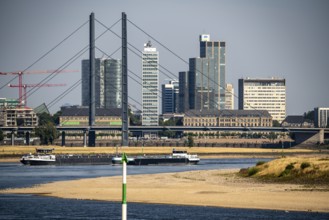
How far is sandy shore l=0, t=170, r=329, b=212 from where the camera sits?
224 feet

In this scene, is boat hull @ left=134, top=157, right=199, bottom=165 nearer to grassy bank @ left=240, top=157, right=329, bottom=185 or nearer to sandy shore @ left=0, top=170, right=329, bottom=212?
sandy shore @ left=0, top=170, right=329, bottom=212

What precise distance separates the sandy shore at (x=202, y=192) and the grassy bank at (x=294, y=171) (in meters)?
2.17

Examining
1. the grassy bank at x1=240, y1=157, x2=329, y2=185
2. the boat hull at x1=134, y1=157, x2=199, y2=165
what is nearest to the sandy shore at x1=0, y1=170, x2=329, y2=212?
the grassy bank at x1=240, y1=157, x2=329, y2=185

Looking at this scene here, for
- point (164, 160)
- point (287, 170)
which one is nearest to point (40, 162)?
point (164, 160)

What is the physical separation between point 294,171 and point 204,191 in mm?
13959

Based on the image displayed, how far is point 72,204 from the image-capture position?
69938 millimetres

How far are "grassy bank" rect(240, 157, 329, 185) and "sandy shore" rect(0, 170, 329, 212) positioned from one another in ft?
7.13

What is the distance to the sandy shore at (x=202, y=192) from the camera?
68375mm

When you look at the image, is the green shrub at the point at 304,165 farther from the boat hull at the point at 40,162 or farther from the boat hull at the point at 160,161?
the boat hull at the point at 40,162

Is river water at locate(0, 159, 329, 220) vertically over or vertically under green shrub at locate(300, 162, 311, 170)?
under

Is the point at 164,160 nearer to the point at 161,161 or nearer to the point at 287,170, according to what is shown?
the point at 161,161

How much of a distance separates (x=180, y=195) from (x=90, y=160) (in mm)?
88691

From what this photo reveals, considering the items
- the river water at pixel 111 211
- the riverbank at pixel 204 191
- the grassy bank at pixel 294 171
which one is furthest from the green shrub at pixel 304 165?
the river water at pixel 111 211

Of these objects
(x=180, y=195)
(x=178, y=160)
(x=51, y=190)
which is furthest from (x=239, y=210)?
(x=178, y=160)
